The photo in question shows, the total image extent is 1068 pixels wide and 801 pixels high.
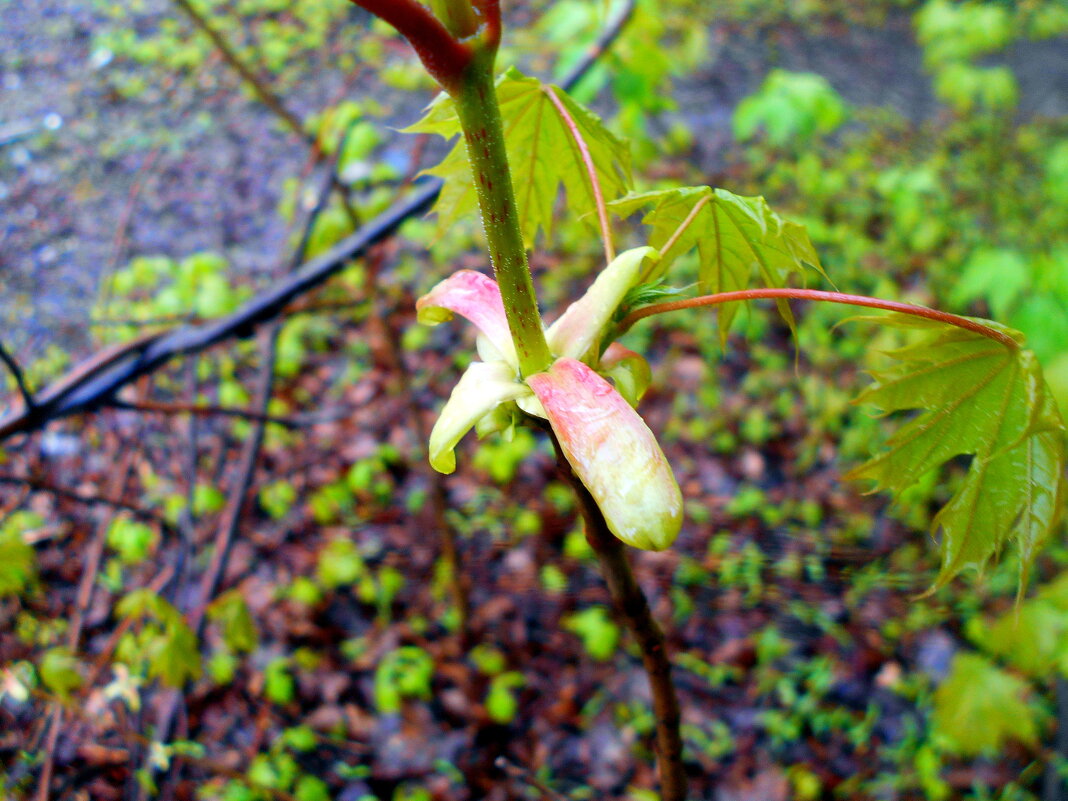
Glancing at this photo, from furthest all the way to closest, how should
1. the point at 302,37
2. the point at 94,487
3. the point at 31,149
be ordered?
the point at 302,37 → the point at 31,149 → the point at 94,487

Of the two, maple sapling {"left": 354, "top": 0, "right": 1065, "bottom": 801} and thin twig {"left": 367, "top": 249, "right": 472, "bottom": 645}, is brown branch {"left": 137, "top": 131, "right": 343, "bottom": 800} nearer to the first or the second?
thin twig {"left": 367, "top": 249, "right": 472, "bottom": 645}

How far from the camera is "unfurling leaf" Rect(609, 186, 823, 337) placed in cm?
56

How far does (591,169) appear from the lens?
586mm

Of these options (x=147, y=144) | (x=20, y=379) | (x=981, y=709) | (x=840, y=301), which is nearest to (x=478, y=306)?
(x=840, y=301)

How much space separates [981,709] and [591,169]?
1723 mm

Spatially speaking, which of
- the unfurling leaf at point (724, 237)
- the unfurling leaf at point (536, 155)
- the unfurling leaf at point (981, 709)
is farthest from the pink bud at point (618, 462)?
the unfurling leaf at point (981, 709)

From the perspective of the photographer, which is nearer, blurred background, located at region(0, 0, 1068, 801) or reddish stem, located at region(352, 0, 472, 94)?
reddish stem, located at region(352, 0, 472, 94)

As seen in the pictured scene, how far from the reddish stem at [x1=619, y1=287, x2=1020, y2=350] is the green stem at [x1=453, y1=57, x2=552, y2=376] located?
0.08 m

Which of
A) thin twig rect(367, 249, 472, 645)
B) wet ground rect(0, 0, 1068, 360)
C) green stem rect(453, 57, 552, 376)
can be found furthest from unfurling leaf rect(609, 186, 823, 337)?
wet ground rect(0, 0, 1068, 360)

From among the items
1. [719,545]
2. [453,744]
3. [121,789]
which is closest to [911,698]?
[719,545]

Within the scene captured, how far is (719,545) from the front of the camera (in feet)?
6.80

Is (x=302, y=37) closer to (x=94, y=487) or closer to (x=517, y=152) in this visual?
(x=94, y=487)

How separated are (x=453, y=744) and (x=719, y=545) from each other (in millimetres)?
973

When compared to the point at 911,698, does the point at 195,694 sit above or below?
above
